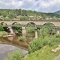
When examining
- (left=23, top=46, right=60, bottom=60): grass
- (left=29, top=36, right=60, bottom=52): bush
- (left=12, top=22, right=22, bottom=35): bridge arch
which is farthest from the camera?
(left=12, top=22, right=22, bottom=35): bridge arch

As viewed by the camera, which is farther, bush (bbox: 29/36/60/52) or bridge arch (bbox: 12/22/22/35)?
bridge arch (bbox: 12/22/22/35)

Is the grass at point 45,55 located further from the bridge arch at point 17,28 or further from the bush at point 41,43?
the bridge arch at point 17,28

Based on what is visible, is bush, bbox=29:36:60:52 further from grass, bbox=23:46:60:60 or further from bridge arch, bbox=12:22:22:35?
bridge arch, bbox=12:22:22:35

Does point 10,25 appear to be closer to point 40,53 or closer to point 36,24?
point 36,24

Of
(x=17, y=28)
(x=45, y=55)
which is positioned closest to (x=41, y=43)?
(x=45, y=55)

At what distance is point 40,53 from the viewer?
49.6 meters

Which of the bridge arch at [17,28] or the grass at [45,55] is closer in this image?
the grass at [45,55]

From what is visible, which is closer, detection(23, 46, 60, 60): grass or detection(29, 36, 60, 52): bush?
detection(23, 46, 60, 60): grass

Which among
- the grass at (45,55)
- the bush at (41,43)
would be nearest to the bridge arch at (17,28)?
the bush at (41,43)

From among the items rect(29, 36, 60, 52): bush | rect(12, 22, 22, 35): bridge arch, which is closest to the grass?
rect(29, 36, 60, 52): bush

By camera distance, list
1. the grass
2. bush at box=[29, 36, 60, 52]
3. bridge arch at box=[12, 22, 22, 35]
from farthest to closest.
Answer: bridge arch at box=[12, 22, 22, 35]
bush at box=[29, 36, 60, 52]
the grass

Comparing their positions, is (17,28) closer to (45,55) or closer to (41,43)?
(41,43)

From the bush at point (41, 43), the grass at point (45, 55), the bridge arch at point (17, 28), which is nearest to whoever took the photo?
the grass at point (45, 55)

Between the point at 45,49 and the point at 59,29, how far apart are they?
51.0 meters
